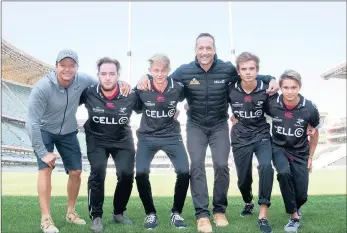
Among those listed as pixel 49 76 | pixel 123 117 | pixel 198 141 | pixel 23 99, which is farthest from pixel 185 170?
pixel 23 99

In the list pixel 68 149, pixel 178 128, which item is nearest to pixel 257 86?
pixel 178 128

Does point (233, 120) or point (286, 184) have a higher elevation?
point (233, 120)

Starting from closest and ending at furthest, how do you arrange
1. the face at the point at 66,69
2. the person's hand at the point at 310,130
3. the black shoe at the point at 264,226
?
1. the black shoe at the point at 264,226
2. the face at the point at 66,69
3. the person's hand at the point at 310,130

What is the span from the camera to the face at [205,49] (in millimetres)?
4820

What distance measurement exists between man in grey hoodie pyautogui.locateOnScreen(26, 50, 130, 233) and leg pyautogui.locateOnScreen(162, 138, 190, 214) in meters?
0.85

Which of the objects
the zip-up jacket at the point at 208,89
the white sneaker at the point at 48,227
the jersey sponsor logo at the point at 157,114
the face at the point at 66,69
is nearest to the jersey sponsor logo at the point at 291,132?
the zip-up jacket at the point at 208,89

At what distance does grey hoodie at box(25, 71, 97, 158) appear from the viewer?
4.31 meters

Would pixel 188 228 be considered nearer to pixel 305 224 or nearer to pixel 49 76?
pixel 305 224

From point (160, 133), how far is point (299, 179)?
177 centimetres

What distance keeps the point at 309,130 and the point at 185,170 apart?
1623 mm

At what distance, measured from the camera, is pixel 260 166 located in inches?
181

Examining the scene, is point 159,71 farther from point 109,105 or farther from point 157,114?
point 109,105

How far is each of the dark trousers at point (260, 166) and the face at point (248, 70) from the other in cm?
76

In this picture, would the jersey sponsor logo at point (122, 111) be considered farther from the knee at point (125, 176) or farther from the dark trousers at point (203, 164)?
the dark trousers at point (203, 164)
